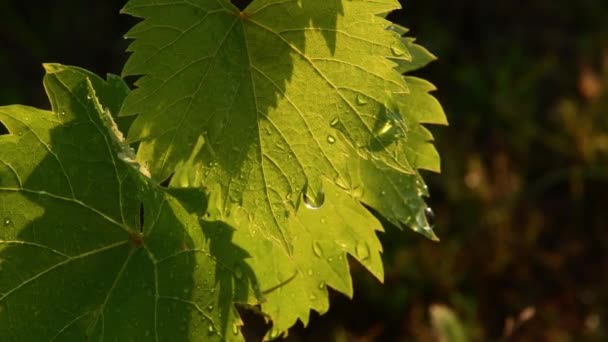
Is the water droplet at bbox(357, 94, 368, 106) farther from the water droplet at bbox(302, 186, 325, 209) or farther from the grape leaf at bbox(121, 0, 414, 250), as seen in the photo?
the water droplet at bbox(302, 186, 325, 209)

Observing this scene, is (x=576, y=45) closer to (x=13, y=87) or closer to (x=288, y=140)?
(x=13, y=87)

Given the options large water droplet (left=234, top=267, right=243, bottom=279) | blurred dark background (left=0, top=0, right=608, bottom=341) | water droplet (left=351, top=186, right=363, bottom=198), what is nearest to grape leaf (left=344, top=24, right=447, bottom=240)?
water droplet (left=351, top=186, right=363, bottom=198)

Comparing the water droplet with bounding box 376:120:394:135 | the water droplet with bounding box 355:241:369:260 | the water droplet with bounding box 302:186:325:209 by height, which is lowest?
the water droplet with bounding box 355:241:369:260

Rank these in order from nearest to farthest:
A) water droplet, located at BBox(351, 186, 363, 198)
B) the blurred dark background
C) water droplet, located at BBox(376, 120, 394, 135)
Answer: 1. water droplet, located at BBox(376, 120, 394, 135)
2. water droplet, located at BBox(351, 186, 363, 198)
3. the blurred dark background

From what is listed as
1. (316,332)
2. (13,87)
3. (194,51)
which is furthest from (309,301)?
(13,87)

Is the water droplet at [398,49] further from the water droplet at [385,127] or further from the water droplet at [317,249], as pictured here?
the water droplet at [317,249]

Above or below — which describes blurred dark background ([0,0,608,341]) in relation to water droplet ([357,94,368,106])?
below

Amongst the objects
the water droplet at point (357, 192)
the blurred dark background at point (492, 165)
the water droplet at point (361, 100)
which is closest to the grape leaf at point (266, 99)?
the water droplet at point (361, 100)
